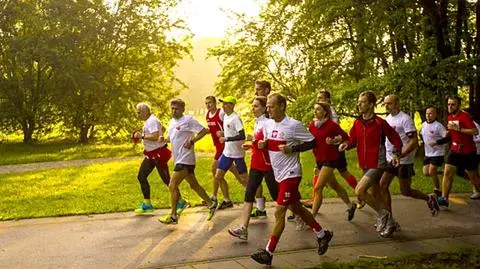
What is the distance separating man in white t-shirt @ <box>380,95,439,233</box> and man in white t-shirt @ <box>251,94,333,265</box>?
1.73 meters

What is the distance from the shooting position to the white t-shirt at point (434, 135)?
388 inches

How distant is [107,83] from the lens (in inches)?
1137

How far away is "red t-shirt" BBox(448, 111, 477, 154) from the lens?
9.38 metres

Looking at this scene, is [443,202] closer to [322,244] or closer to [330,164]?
[330,164]

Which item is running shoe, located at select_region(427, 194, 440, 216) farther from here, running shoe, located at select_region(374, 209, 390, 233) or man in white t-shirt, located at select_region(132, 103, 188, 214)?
man in white t-shirt, located at select_region(132, 103, 188, 214)

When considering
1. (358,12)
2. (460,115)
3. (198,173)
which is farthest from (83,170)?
(460,115)

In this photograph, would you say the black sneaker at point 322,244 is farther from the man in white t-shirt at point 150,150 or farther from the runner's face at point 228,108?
the man in white t-shirt at point 150,150

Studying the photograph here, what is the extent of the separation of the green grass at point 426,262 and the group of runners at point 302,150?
0.52 metres

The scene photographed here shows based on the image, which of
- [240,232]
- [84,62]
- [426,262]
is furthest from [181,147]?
[84,62]

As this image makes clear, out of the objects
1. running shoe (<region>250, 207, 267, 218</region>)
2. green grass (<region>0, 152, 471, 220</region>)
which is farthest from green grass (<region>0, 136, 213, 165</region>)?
running shoe (<region>250, 207, 267, 218</region>)

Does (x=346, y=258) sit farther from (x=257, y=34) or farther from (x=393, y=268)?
(x=257, y=34)

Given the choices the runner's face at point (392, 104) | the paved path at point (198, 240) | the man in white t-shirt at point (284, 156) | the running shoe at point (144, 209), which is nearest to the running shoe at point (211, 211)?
the paved path at point (198, 240)

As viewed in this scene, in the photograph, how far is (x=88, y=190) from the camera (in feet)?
39.0

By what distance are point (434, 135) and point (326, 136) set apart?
3.25 m
